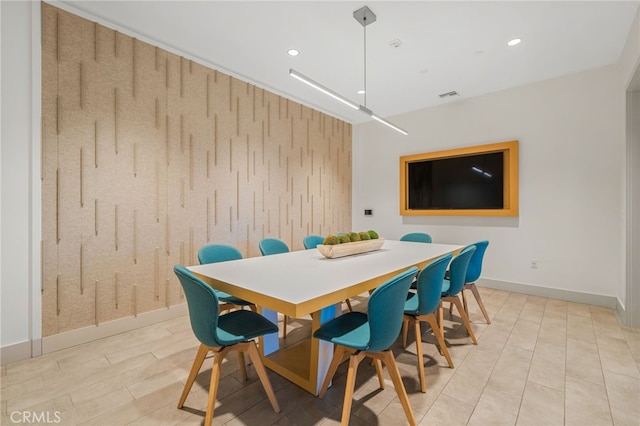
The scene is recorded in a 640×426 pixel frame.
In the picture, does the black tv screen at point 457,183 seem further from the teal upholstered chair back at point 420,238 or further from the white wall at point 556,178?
the teal upholstered chair back at point 420,238

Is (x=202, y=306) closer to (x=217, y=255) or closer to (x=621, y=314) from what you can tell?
(x=217, y=255)

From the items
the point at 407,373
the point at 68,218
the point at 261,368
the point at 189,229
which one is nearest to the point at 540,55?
the point at 407,373

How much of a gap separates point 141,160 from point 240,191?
4.04 ft

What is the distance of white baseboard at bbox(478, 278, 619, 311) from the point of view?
11.6ft

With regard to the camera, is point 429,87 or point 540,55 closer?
point 540,55

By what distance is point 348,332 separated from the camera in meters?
1.62

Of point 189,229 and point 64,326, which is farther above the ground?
point 189,229

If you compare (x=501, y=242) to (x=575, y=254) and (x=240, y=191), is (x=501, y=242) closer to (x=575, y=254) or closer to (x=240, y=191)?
(x=575, y=254)

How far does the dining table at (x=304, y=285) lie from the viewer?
1390 millimetres

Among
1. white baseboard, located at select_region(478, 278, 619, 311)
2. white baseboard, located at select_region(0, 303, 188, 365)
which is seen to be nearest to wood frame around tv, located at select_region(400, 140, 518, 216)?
white baseboard, located at select_region(478, 278, 619, 311)

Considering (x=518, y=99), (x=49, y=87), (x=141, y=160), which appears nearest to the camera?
(x=49, y=87)

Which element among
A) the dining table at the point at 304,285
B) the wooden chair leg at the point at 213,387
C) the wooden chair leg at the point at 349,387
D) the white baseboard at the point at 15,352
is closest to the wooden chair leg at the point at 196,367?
the wooden chair leg at the point at 213,387

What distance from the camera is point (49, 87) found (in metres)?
2.44

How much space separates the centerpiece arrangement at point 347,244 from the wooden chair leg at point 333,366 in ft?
2.80
